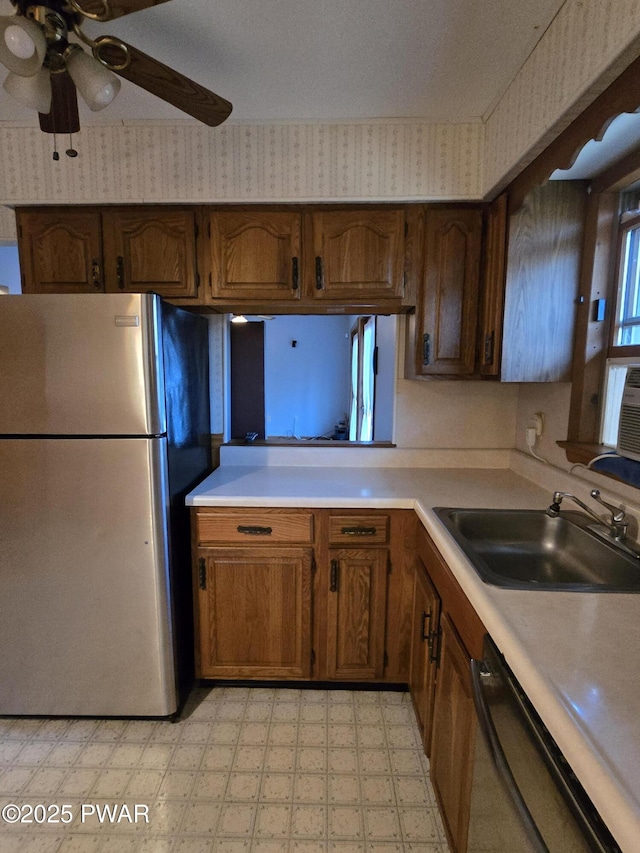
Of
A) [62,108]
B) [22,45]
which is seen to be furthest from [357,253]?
[22,45]

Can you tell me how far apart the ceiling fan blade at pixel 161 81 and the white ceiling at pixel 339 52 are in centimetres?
24

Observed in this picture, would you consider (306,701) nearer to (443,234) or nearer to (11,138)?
(443,234)

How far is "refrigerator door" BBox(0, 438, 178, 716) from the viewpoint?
1534 millimetres

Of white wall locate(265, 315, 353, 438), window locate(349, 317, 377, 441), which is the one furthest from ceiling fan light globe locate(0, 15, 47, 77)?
white wall locate(265, 315, 353, 438)

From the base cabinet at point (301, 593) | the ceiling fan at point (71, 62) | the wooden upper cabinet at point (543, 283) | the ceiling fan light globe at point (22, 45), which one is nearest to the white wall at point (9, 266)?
Answer: the ceiling fan at point (71, 62)

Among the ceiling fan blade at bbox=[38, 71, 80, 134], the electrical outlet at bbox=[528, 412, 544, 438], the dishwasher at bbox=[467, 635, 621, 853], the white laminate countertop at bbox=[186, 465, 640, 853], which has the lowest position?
the dishwasher at bbox=[467, 635, 621, 853]

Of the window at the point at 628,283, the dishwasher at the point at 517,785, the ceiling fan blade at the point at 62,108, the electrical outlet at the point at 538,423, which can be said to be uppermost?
the ceiling fan blade at the point at 62,108

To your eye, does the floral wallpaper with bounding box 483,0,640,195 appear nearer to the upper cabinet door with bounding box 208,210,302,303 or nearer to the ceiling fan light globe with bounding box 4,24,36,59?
the upper cabinet door with bounding box 208,210,302,303

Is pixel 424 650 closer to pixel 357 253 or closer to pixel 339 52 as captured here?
pixel 357 253

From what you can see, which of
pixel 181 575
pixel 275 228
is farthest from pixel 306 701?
pixel 275 228

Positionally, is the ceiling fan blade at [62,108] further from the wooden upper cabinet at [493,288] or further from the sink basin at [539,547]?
the sink basin at [539,547]

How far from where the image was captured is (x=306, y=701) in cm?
182

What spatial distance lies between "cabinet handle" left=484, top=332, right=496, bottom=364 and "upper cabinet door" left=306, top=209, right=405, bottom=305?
1.35 ft

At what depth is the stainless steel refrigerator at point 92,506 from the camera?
58.6 inches
